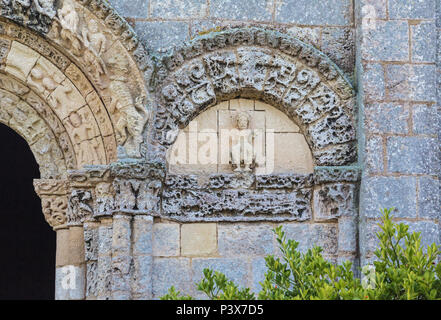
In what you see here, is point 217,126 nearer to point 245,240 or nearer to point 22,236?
point 245,240

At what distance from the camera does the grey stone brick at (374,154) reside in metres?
8.20

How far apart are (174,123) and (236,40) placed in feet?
3.02

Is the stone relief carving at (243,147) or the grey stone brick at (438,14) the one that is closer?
the stone relief carving at (243,147)

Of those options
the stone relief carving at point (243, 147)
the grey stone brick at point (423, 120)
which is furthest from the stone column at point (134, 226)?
the grey stone brick at point (423, 120)

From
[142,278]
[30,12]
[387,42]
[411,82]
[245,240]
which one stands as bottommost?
[142,278]

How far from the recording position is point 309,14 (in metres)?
8.68

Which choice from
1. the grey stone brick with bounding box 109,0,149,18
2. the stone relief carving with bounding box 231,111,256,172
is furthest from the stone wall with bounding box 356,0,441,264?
the grey stone brick with bounding box 109,0,149,18

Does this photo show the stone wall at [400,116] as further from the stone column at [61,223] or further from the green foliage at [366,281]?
the stone column at [61,223]

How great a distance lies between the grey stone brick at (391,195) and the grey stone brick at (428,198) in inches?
2.3

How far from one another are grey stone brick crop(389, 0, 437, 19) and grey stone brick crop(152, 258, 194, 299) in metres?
2.82

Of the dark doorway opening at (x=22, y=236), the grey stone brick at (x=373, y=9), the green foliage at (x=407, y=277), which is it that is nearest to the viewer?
the green foliage at (x=407, y=277)

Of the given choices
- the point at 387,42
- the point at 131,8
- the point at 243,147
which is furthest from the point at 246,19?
the point at 387,42

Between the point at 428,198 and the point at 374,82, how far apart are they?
3.58 feet

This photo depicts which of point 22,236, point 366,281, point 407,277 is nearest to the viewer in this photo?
point 407,277
